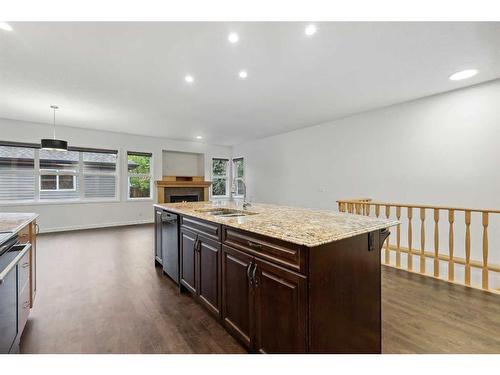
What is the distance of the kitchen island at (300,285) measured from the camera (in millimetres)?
1180

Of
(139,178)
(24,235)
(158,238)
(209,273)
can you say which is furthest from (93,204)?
(209,273)

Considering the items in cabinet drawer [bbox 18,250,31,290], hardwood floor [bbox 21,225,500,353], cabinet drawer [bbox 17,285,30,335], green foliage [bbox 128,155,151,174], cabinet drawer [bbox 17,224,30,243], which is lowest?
hardwood floor [bbox 21,225,500,353]

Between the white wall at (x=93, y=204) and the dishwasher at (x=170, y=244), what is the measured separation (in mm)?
4364

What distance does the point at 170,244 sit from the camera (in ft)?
9.01

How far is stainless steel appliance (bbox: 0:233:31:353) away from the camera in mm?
1224

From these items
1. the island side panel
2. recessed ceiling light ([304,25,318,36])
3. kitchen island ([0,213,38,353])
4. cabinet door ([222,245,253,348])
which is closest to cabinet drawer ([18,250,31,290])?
kitchen island ([0,213,38,353])

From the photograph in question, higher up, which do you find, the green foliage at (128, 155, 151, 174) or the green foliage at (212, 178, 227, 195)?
the green foliage at (128, 155, 151, 174)

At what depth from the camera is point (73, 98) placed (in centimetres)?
387

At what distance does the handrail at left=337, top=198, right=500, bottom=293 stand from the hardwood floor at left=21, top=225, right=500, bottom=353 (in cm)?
26

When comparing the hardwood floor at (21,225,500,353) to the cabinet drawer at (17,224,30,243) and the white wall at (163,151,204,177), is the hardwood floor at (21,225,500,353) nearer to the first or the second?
the cabinet drawer at (17,224,30,243)
